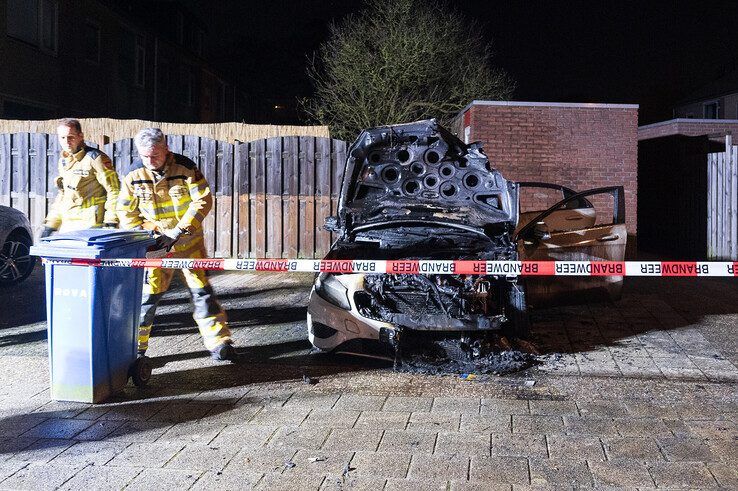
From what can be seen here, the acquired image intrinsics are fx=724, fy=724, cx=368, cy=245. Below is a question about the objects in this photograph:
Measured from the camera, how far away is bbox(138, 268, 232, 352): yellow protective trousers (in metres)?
5.70

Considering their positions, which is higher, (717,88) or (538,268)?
(717,88)

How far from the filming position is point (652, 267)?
5.00m

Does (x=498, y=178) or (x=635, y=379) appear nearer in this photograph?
(x=635, y=379)

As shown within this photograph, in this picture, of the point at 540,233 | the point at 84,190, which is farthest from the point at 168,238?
the point at 540,233

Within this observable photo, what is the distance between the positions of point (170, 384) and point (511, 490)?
2.91 metres

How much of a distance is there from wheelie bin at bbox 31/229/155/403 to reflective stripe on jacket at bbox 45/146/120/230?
1.29 meters

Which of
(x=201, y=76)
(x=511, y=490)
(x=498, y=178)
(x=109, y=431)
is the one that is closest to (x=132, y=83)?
(x=201, y=76)

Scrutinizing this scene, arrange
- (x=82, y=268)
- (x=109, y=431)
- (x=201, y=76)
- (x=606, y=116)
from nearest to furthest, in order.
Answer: (x=109, y=431) < (x=82, y=268) < (x=606, y=116) < (x=201, y=76)

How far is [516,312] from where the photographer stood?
19.8 ft

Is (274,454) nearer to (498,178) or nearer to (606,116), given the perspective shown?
(498,178)

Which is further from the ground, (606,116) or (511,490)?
(606,116)

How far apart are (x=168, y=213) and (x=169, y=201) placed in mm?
96

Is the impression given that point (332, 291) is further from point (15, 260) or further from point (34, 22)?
point (34, 22)

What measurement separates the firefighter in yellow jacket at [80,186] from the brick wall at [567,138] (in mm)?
6821
